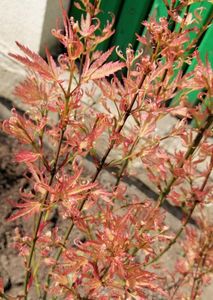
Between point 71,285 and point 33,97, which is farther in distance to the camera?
point 71,285

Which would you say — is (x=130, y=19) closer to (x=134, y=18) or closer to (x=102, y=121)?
(x=134, y=18)

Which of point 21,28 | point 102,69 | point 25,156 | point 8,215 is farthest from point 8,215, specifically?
point 21,28

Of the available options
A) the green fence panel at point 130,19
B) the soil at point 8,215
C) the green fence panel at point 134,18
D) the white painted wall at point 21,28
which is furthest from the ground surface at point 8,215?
the green fence panel at point 130,19

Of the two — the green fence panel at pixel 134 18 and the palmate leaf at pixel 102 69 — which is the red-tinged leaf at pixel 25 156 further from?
the green fence panel at pixel 134 18

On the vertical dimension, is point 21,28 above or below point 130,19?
below

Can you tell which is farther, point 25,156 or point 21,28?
point 21,28

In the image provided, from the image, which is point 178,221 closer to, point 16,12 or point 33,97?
point 33,97

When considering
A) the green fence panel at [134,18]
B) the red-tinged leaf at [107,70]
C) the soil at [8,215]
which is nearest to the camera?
the red-tinged leaf at [107,70]

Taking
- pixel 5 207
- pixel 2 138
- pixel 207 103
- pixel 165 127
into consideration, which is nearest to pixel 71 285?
pixel 207 103
